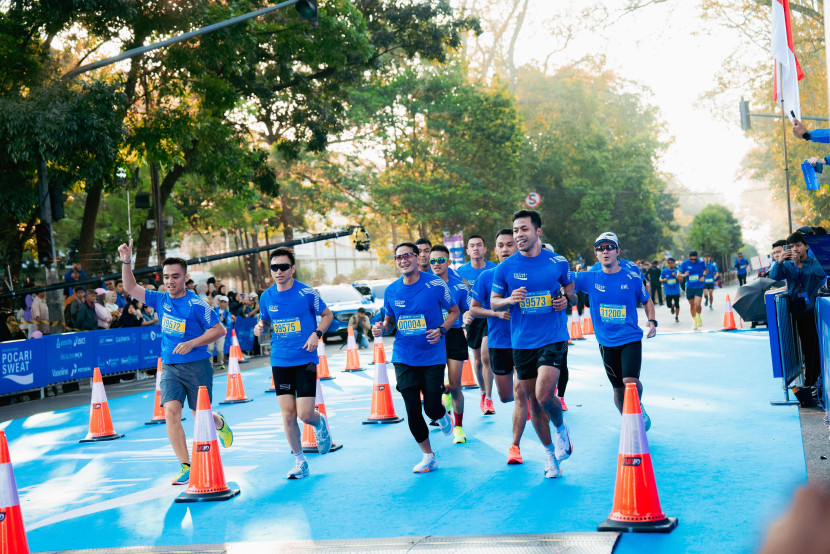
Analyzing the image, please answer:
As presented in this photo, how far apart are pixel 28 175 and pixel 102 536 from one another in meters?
15.6

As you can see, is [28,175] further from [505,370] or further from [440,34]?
[505,370]

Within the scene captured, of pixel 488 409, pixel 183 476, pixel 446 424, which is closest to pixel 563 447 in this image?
pixel 446 424

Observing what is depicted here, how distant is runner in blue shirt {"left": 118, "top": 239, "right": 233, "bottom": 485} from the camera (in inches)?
304

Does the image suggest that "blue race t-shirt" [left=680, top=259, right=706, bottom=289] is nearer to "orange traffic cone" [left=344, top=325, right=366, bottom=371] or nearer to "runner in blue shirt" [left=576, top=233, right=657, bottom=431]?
"orange traffic cone" [left=344, top=325, right=366, bottom=371]

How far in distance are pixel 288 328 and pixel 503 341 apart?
219 cm

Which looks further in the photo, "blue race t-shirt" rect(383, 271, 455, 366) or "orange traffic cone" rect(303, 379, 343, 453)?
"orange traffic cone" rect(303, 379, 343, 453)

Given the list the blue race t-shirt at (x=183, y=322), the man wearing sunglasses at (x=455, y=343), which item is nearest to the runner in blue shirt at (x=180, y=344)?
the blue race t-shirt at (x=183, y=322)

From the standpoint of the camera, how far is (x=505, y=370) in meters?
8.66

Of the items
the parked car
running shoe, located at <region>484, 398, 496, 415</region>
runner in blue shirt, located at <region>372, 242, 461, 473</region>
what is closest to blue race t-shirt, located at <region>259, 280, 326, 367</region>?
runner in blue shirt, located at <region>372, 242, 461, 473</region>

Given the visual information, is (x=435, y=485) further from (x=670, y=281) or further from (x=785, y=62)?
(x=670, y=281)

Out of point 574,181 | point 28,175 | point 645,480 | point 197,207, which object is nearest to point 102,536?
point 645,480

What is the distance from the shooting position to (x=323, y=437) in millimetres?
8469

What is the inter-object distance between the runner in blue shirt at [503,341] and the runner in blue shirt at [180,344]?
2413mm

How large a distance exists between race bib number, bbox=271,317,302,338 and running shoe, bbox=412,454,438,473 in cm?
158
